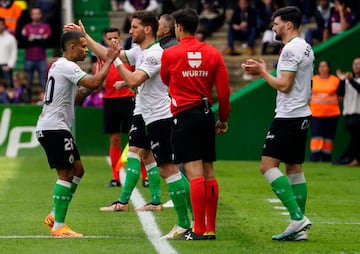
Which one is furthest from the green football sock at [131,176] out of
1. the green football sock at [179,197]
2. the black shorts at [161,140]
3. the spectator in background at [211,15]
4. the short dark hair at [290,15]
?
the spectator in background at [211,15]

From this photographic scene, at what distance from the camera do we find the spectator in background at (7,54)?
84.6ft

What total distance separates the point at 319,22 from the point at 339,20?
3.77ft

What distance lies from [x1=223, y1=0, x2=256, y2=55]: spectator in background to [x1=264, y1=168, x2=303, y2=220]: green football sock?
15542 millimetres

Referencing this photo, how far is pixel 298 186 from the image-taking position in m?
11.7

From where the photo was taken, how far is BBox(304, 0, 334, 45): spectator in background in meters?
25.6

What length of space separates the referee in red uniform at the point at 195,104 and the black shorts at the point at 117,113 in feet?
19.7

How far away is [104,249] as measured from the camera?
1059 cm

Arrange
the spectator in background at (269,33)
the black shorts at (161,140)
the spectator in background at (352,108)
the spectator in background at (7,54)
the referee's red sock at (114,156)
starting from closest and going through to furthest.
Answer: the black shorts at (161,140), the referee's red sock at (114,156), the spectator in background at (352,108), the spectator in background at (7,54), the spectator in background at (269,33)

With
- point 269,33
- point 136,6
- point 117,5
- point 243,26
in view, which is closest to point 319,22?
point 269,33

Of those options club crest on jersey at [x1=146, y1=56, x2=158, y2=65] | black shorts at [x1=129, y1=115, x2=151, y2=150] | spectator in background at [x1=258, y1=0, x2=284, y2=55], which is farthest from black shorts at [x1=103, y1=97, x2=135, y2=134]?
spectator in background at [x1=258, y1=0, x2=284, y2=55]

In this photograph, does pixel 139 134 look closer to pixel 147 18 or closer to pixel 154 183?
pixel 154 183

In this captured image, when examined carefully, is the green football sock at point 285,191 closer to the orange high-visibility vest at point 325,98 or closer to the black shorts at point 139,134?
the black shorts at point 139,134

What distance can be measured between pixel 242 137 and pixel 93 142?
304cm

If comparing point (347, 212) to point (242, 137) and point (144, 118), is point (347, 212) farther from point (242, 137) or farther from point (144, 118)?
point (242, 137)
